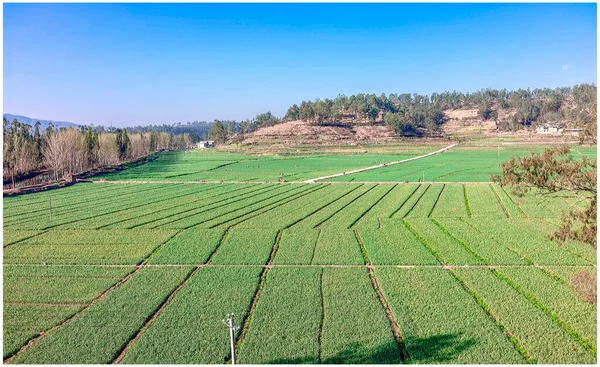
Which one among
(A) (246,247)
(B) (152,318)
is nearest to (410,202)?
(A) (246,247)

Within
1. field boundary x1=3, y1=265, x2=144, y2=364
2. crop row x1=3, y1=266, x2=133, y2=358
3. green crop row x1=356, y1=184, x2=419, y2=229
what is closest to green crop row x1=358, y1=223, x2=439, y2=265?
green crop row x1=356, y1=184, x2=419, y2=229

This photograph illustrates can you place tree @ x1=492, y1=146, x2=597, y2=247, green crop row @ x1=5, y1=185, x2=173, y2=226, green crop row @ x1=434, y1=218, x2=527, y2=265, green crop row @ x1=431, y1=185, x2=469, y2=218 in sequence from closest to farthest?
1. tree @ x1=492, y1=146, x2=597, y2=247
2. green crop row @ x1=434, y1=218, x2=527, y2=265
3. green crop row @ x1=431, y1=185, x2=469, y2=218
4. green crop row @ x1=5, y1=185, x2=173, y2=226

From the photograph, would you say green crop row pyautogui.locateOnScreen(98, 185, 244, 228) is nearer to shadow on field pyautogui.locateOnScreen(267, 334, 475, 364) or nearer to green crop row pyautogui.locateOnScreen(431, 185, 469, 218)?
green crop row pyautogui.locateOnScreen(431, 185, 469, 218)

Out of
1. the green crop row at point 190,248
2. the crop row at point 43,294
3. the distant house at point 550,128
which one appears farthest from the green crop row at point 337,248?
the distant house at point 550,128

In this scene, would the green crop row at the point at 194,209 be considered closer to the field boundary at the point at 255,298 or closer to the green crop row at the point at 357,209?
the green crop row at the point at 357,209

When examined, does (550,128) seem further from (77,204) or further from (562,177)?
(562,177)

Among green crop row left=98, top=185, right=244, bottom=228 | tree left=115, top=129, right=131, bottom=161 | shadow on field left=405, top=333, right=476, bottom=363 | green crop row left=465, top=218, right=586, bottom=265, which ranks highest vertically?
tree left=115, top=129, right=131, bottom=161

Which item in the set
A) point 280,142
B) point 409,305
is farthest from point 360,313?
point 280,142
